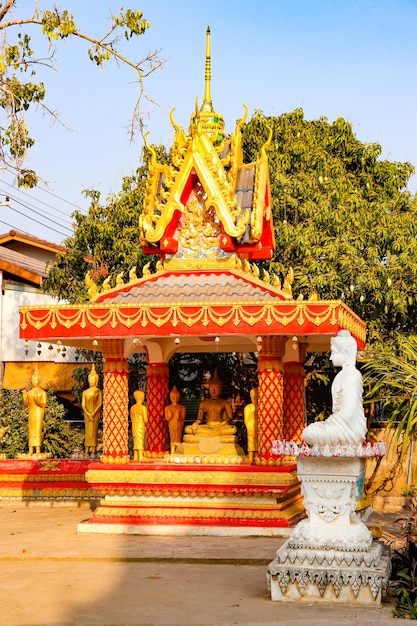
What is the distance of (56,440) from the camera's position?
2127cm

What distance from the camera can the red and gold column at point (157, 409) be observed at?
1733cm

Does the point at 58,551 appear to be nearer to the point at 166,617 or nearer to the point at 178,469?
the point at 178,469

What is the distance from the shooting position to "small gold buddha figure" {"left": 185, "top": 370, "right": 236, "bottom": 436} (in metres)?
16.3

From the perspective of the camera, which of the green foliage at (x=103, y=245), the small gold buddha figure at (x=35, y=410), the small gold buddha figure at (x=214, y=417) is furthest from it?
the green foliage at (x=103, y=245)

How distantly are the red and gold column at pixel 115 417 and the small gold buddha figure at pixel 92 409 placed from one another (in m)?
3.22

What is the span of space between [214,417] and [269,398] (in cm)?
221

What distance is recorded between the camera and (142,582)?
34.9ft

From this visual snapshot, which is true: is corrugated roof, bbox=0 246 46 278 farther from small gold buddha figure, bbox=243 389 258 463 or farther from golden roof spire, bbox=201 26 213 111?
small gold buddha figure, bbox=243 389 258 463

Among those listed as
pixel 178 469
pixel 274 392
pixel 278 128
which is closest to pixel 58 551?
pixel 178 469

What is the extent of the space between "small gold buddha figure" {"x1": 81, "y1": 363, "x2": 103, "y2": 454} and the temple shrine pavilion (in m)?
1.51

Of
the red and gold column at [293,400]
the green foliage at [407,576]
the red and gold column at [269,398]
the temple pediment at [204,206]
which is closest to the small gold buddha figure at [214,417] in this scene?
the red and gold column at [293,400]

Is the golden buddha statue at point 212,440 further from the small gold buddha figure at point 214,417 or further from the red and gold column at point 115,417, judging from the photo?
the red and gold column at point 115,417

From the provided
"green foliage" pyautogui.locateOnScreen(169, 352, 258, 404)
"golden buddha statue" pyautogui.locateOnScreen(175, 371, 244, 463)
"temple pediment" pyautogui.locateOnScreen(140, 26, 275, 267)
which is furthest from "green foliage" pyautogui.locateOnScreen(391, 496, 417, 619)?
"green foliage" pyautogui.locateOnScreen(169, 352, 258, 404)

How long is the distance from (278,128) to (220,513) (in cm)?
1027
